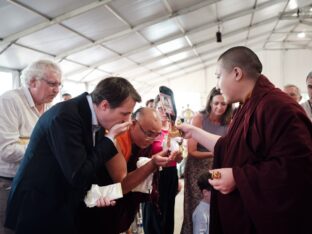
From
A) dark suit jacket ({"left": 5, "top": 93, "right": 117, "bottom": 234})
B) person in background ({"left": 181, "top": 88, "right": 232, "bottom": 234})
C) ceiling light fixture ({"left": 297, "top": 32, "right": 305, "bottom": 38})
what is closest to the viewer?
dark suit jacket ({"left": 5, "top": 93, "right": 117, "bottom": 234})

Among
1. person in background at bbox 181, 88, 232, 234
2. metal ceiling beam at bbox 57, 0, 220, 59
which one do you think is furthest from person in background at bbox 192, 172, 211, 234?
metal ceiling beam at bbox 57, 0, 220, 59

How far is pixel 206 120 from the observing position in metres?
2.36

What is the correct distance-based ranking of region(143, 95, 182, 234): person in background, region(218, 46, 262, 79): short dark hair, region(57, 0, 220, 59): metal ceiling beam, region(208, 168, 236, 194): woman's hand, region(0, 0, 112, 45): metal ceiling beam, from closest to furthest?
region(208, 168, 236, 194): woman's hand → region(218, 46, 262, 79): short dark hair → region(143, 95, 182, 234): person in background → region(0, 0, 112, 45): metal ceiling beam → region(57, 0, 220, 59): metal ceiling beam

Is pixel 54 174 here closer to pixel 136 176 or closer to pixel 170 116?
pixel 136 176

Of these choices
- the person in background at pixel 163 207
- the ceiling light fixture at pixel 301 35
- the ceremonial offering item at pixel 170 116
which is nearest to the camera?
the ceremonial offering item at pixel 170 116

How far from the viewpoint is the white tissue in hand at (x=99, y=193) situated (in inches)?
46.9

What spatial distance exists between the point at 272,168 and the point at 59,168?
0.73 metres

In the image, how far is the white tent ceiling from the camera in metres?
3.83

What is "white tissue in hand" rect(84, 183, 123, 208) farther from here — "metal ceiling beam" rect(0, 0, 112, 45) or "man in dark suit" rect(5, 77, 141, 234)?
"metal ceiling beam" rect(0, 0, 112, 45)

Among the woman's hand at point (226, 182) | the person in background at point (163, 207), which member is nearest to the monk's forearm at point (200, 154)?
the person in background at point (163, 207)

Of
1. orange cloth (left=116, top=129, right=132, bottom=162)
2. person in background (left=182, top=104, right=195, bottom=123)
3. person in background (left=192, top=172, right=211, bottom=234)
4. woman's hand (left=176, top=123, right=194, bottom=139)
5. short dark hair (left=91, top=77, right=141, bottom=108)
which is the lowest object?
person in background (left=192, top=172, right=211, bottom=234)

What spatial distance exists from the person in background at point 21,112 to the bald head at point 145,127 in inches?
18.8

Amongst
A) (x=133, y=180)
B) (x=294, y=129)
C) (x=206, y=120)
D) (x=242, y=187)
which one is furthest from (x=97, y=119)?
(x=206, y=120)

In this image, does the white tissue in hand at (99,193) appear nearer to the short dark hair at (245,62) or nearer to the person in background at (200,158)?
the short dark hair at (245,62)
